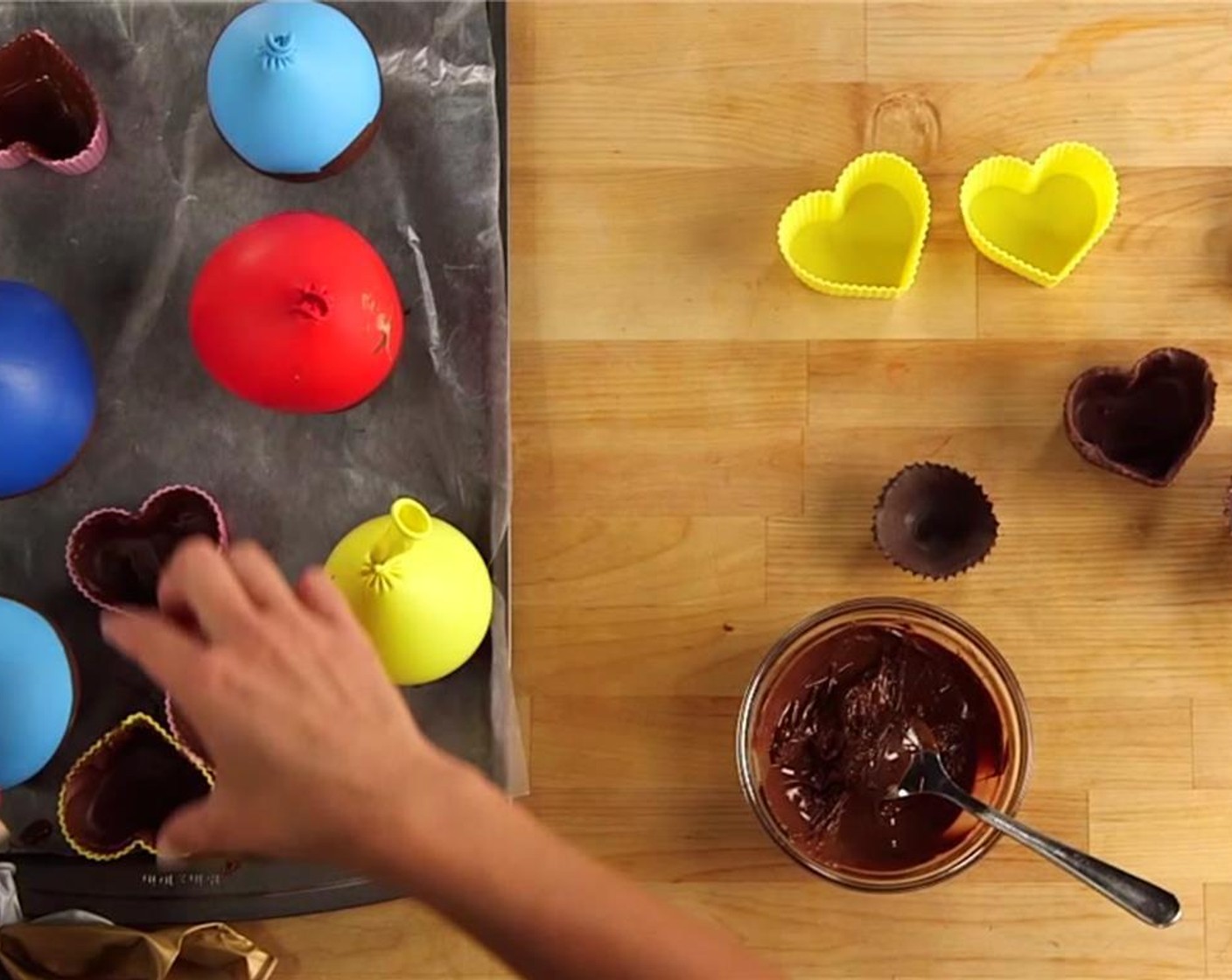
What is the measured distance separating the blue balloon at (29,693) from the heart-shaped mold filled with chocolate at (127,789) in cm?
2

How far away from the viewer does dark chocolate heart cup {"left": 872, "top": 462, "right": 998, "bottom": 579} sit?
A: 68cm

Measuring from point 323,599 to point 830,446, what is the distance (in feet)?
0.96

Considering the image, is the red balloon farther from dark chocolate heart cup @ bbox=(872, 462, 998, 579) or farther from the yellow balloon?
dark chocolate heart cup @ bbox=(872, 462, 998, 579)

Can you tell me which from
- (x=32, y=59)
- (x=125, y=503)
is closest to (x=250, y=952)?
(x=125, y=503)

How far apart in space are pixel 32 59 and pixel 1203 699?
0.62 meters

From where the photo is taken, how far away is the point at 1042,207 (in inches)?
28.2

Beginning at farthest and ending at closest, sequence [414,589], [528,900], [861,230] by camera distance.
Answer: [861,230] < [414,589] < [528,900]

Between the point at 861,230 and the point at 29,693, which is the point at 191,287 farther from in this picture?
the point at 861,230

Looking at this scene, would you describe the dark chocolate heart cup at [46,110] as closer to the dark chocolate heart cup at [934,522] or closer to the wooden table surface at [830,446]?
the wooden table surface at [830,446]

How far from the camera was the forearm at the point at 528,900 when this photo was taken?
475 millimetres

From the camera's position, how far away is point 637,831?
698 mm

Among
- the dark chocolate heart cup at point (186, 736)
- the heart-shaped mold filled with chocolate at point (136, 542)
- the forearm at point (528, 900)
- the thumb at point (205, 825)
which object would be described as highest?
the thumb at point (205, 825)

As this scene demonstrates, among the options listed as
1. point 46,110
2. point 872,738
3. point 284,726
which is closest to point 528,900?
point 284,726

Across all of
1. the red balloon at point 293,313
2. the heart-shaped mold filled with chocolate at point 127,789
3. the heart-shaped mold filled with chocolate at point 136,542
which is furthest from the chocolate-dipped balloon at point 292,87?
the heart-shaped mold filled with chocolate at point 127,789
